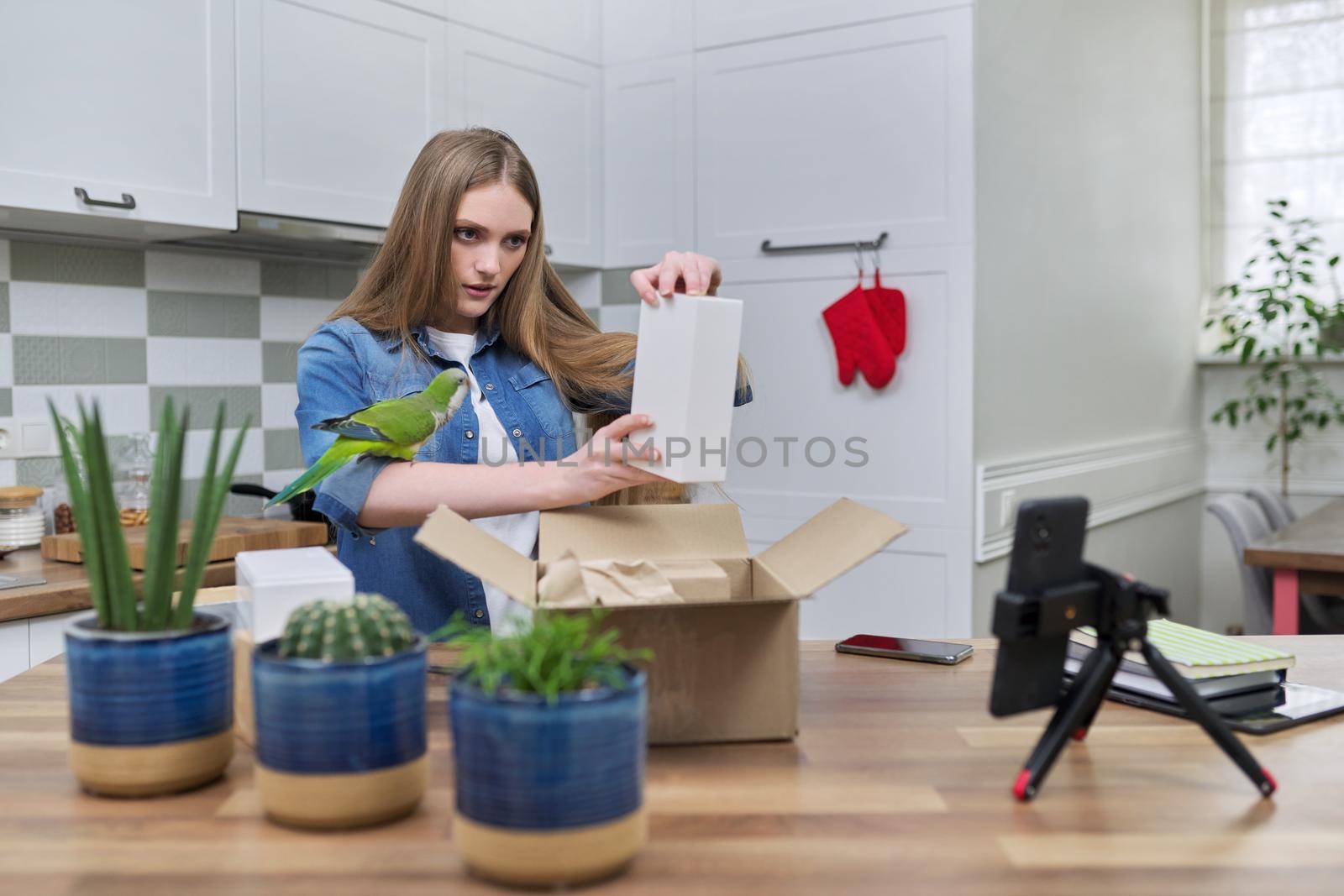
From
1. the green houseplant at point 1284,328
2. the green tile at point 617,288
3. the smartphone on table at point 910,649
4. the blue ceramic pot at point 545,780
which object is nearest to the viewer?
the blue ceramic pot at point 545,780

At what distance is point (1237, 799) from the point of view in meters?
0.91

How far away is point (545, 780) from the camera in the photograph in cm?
71

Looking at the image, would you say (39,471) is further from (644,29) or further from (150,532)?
(644,29)

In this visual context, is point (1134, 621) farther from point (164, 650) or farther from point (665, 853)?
point (164, 650)

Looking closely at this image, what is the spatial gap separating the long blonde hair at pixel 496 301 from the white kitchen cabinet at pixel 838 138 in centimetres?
151

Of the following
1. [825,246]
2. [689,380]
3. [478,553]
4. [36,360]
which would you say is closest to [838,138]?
[825,246]

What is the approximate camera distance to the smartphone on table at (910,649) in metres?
1.35

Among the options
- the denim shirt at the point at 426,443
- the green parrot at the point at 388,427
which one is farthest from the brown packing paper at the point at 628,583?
the denim shirt at the point at 426,443

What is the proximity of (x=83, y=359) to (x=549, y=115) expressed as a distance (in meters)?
1.46

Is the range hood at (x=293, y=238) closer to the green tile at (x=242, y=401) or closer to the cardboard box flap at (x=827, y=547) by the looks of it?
the green tile at (x=242, y=401)

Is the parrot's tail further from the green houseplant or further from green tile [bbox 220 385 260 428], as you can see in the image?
the green houseplant

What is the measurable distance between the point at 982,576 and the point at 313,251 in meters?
1.96

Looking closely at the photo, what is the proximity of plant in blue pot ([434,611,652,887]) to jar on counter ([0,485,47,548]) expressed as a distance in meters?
2.04

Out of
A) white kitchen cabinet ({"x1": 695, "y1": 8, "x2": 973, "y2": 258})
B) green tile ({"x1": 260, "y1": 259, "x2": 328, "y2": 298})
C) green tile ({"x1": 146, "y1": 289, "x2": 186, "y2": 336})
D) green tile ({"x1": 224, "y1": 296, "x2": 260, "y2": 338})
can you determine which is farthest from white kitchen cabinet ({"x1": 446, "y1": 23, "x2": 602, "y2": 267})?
green tile ({"x1": 146, "y1": 289, "x2": 186, "y2": 336})
